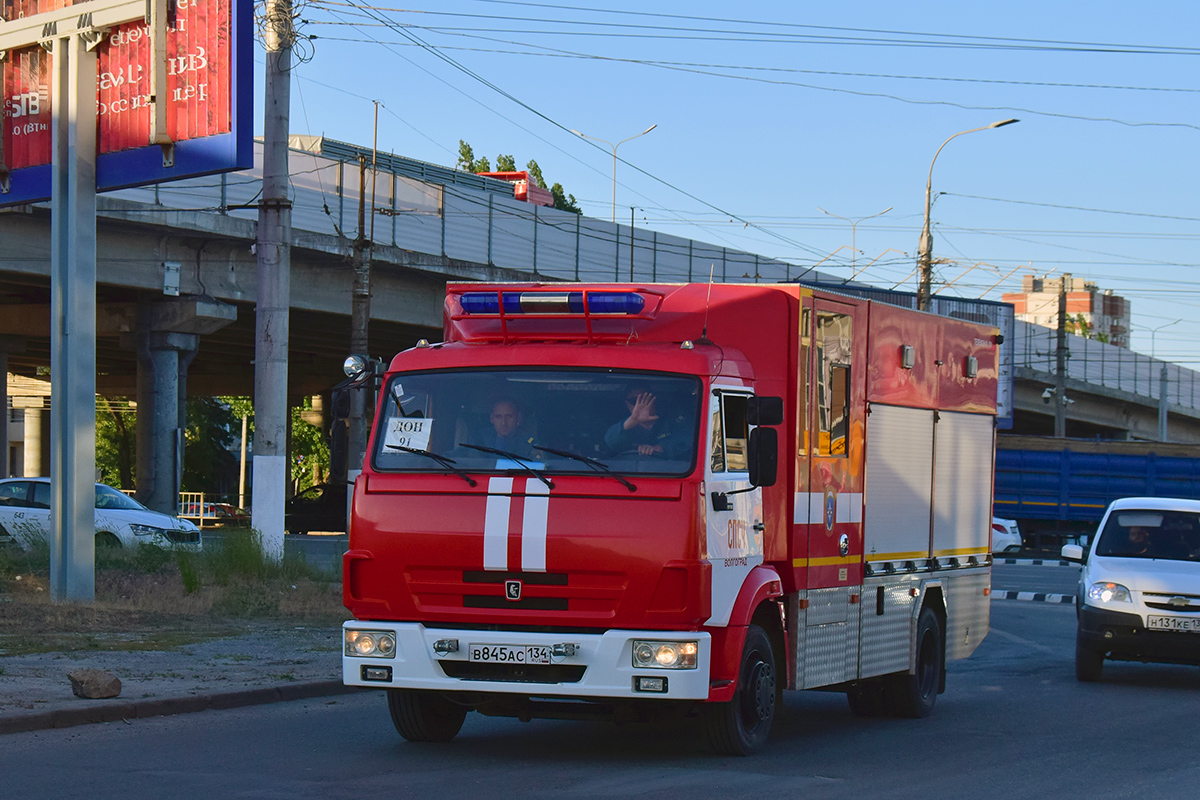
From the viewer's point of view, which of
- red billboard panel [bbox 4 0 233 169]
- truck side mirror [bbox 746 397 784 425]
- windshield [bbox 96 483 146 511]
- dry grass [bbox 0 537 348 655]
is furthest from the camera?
windshield [bbox 96 483 146 511]

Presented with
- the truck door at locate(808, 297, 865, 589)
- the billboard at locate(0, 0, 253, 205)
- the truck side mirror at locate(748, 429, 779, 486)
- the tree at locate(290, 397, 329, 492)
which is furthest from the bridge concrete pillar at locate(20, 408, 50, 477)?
the truck side mirror at locate(748, 429, 779, 486)

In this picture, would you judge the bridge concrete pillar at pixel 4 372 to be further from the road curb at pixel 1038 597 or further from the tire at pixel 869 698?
the tire at pixel 869 698

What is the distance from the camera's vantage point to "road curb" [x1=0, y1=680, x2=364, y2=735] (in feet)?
31.3

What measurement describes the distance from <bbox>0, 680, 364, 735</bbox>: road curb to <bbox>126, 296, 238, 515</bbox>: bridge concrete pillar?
966 inches

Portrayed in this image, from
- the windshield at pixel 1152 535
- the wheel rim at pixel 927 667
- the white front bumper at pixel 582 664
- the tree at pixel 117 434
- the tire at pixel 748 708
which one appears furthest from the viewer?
the tree at pixel 117 434

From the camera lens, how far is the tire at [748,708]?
8969 millimetres

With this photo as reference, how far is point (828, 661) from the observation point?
10.2 metres

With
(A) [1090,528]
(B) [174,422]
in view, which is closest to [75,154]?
(B) [174,422]

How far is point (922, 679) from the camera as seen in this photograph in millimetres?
12172

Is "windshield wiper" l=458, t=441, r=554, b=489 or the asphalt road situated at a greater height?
"windshield wiper" l=458, t=441, r=554, b=489

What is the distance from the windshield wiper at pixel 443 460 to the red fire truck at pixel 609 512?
1 centimetres

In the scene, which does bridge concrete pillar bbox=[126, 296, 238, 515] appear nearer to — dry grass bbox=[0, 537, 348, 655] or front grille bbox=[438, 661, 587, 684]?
dry grass bbox=[0, 537, 348, 655]

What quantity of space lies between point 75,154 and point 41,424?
60.5 m

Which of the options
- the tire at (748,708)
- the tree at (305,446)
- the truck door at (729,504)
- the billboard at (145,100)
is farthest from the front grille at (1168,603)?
the tree at (305,446)
